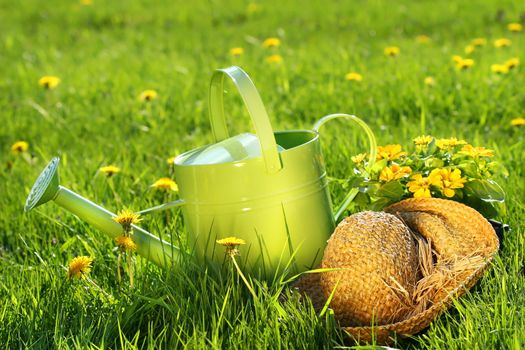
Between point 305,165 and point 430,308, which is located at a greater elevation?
point 305,165

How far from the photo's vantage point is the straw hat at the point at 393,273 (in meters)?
1.83

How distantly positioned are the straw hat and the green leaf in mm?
174

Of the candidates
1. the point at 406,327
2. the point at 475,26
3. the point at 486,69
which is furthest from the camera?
the point at 475,26

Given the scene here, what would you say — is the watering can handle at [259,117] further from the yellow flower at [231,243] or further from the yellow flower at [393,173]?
the yellow flower at [393,173]

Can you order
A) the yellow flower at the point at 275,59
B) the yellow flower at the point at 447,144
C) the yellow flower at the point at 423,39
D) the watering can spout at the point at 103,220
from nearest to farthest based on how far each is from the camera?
the watering can spout at the point at 103,220
the yellow flower at the point at 447,144
the yellow flower at the point at 275,59
the yellow flower at the point at 423,39

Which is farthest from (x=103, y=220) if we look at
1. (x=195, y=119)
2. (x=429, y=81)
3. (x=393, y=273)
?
(x=429, y=81)

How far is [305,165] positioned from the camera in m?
2.04

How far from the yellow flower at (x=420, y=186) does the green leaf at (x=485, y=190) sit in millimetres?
121

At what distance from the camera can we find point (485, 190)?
2227 millimetres

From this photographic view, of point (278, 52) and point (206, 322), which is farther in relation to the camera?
point (278, 52)

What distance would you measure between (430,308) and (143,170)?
160cm

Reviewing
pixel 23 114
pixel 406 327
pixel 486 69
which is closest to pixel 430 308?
pixel 406 327

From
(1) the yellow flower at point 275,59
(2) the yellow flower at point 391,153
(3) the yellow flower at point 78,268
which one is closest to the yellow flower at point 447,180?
(2) the yellow flower at point 391,153

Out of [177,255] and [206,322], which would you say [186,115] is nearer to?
[177,255]
